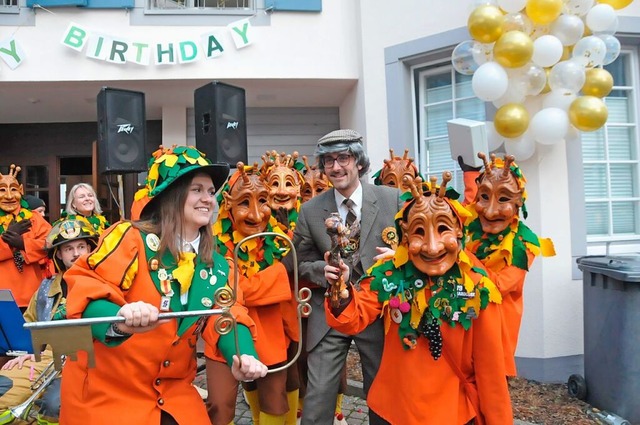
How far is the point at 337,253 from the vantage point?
6.82 feet

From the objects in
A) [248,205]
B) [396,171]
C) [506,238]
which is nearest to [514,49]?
[396,171]

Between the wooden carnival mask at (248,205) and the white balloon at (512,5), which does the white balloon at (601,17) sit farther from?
the wooden carnival mask at (248,205)

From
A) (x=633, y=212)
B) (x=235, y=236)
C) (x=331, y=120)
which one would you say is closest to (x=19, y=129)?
(x=331, y=120)

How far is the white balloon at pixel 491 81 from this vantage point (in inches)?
180

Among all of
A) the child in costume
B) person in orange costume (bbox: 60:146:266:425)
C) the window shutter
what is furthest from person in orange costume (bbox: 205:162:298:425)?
the window shutter

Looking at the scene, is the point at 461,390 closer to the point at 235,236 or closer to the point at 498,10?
the point at 235,236

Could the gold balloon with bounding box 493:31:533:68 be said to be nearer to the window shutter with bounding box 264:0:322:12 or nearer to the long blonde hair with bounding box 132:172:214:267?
the window shutter with bounding box 264:0:322:12

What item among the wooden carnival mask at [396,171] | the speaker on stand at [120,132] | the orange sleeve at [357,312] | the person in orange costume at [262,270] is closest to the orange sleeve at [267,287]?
the person in orange costume at [262,270]

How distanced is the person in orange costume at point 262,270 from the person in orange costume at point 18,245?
8.20 feet

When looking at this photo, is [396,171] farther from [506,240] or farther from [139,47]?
[139,47]

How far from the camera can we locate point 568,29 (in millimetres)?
4555

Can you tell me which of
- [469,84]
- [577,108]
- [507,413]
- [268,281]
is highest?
[469,84]

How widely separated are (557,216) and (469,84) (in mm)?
1777

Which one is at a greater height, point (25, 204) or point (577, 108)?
point (577, 108)
